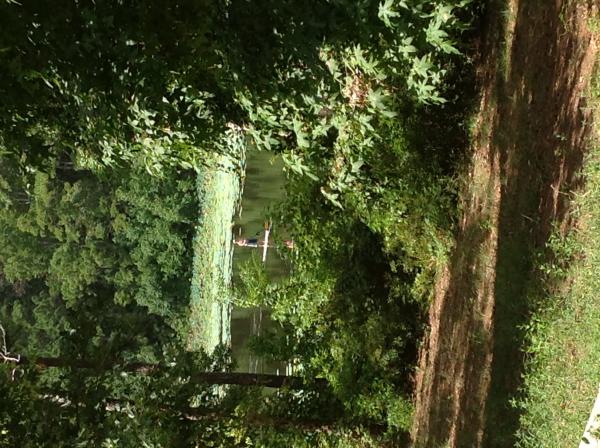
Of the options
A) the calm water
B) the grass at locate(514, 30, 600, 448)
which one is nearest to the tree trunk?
the grass at locate(514, 30, 600, 448)

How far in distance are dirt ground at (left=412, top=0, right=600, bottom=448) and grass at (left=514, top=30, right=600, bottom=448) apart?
18 cm

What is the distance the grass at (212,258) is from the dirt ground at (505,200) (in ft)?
13.1

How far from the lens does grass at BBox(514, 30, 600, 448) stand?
472cm

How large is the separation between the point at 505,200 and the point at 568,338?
138cm

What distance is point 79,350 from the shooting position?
5551mm

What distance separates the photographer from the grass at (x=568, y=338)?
4719 millimetres

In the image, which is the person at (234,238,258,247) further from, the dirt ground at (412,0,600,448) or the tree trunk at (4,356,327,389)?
the dirt ground at (412,0,600,448)

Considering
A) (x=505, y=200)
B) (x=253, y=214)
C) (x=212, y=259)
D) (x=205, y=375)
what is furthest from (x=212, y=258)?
(x=505, y=200)

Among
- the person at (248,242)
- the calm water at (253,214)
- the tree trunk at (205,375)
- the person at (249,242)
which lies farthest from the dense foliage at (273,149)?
the calm water at (253,214)

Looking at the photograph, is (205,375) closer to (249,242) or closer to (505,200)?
(505,200)

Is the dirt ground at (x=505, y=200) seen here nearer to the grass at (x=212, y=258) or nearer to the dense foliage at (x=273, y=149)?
the dense foliage at (x=273, y=149)

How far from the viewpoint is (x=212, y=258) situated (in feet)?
50.0

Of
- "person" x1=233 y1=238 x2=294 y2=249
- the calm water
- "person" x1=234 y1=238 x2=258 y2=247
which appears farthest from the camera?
the calm water

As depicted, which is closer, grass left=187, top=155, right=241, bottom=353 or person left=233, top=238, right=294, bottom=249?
person left=233, top=238, right=294, bottom=249
